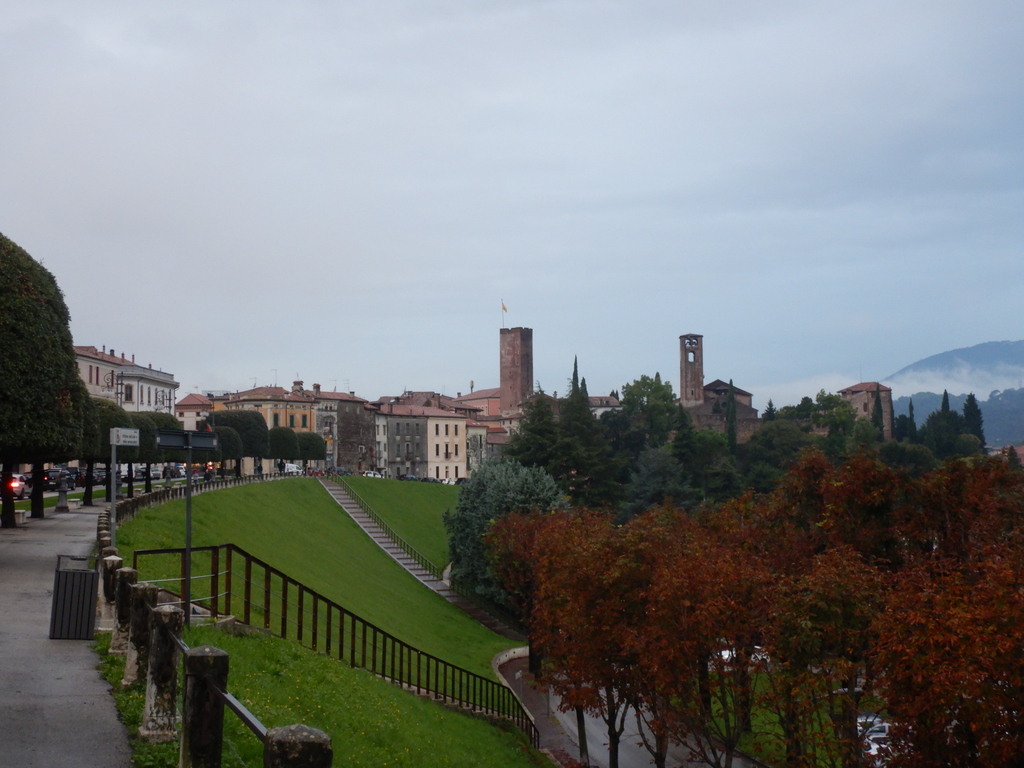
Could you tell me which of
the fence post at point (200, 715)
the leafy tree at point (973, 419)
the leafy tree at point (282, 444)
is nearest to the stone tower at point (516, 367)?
the leafy tree at point (973, 419)

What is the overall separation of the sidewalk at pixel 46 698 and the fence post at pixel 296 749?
4453 millimetres

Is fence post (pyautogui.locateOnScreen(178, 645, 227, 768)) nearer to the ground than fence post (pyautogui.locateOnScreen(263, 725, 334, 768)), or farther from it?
nearer to the ground

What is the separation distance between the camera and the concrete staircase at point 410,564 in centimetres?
4588

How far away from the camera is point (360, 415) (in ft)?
384

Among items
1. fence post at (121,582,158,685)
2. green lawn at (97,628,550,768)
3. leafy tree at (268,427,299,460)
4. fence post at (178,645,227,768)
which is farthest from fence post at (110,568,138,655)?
leafy tree at (268,427,299,460)

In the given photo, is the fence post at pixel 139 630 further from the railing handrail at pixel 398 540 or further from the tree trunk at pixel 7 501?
the railing handrail at pixel 398 540

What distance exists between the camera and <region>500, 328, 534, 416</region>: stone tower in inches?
5901

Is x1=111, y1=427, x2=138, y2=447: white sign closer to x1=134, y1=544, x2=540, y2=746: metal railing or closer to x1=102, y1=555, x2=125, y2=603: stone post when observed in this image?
x1=134, y1=544, x2=540, y2=746: metal railing

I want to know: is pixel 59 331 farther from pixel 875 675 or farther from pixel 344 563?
pixel 875 675

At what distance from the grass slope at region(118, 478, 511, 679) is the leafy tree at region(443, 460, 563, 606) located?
2005mm

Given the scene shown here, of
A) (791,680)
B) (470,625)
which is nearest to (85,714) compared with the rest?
(791,680)

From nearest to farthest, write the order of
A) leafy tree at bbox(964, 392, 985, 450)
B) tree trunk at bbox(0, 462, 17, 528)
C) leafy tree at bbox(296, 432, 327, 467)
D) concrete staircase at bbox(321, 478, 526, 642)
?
tree trunk at bbox(0, 462, 17, 528)
concrete staircase at bbox(321, 478, 526, 642)
leafy tree at bbox(296, 432, 327, 467)
leafy tree at bbox(964, 392, 985, 450)

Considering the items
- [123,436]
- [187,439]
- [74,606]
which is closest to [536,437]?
[123,436]

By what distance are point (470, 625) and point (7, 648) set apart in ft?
103
